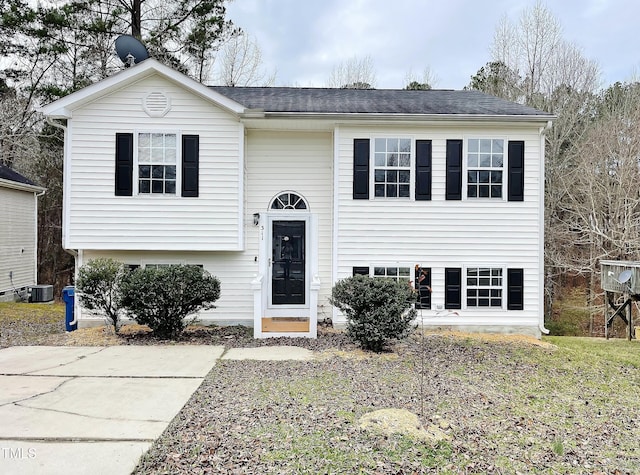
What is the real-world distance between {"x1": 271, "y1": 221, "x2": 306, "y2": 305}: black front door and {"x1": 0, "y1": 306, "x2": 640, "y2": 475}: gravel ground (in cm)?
209

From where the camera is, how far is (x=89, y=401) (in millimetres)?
4727

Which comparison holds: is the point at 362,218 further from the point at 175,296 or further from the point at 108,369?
the point at 108,369

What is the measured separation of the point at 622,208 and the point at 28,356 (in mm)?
Answer: 18189

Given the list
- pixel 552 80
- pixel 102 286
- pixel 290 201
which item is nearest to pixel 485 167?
pixel 290 201

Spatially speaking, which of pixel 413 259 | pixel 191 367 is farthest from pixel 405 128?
pixel 191 367

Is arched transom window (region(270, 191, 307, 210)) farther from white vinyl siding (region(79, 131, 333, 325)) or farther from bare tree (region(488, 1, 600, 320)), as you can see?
bare tree (region(488, 1, 600, 320))

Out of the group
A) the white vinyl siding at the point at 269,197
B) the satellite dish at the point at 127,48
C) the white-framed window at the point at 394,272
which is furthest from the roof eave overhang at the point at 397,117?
the satellite dish at the point at 127,48

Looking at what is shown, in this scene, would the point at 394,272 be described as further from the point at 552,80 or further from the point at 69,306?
the point at 552,80

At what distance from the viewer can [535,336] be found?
29.5 feet

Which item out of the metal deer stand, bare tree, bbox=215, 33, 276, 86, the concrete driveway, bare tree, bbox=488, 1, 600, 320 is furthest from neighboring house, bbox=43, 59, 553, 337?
bare tree, bbox=215, 33, 276, 86

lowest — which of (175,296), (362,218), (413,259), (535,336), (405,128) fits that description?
(535,336)

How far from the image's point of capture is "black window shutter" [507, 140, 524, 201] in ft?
29.5

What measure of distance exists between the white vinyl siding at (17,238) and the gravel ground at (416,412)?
37.6 ft

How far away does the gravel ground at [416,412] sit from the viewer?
3.48m
